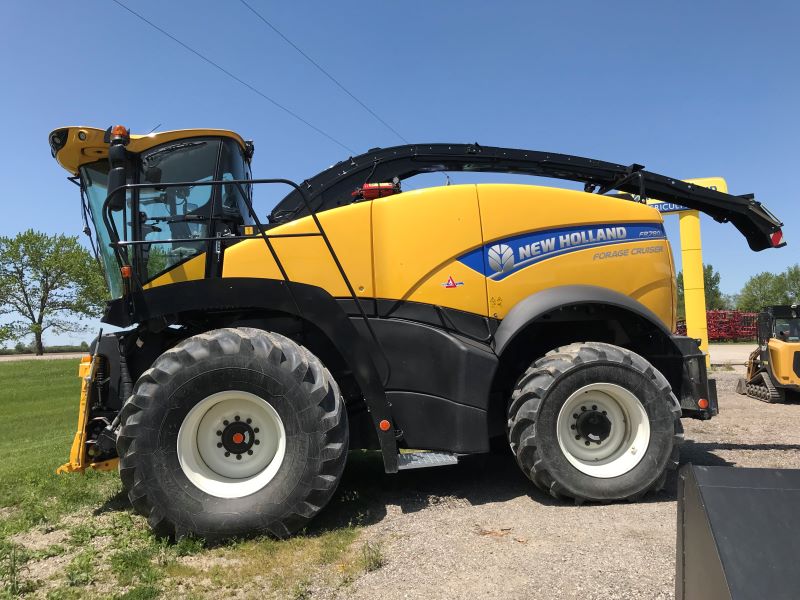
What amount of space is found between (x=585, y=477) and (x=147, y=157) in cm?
450

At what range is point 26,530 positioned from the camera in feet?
14.2

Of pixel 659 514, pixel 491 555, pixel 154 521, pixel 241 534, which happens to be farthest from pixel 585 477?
pixel 154 521

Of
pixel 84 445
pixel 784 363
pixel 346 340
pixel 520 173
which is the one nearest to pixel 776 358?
pixel 784 363

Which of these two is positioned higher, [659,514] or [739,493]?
[739,493]

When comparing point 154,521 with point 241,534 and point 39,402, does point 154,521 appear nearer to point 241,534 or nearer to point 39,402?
point 241,534

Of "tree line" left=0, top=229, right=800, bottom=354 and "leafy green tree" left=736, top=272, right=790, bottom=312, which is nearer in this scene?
"tree line" left=0, top=229, right=800, bottom=354

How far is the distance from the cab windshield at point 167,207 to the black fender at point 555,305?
251 centimetres

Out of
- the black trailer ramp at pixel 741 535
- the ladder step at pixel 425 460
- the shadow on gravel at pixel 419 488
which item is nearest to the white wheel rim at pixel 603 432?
the shadow on gravel at pixel 419 488

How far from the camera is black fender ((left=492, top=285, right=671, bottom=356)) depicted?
4574 millimetres

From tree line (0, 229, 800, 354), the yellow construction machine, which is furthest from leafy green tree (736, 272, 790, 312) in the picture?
the yellow construction machine

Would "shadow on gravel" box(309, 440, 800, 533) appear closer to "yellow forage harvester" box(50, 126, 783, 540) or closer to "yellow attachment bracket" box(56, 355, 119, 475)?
"yellow forage harvester" box(50, 126, 783, 540)

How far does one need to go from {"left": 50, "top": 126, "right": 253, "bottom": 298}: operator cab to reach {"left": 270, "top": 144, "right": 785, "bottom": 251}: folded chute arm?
715 millimetres

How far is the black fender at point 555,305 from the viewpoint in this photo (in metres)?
4.57

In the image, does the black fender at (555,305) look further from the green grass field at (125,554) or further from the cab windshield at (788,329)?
the cab windshield at (788,329)
